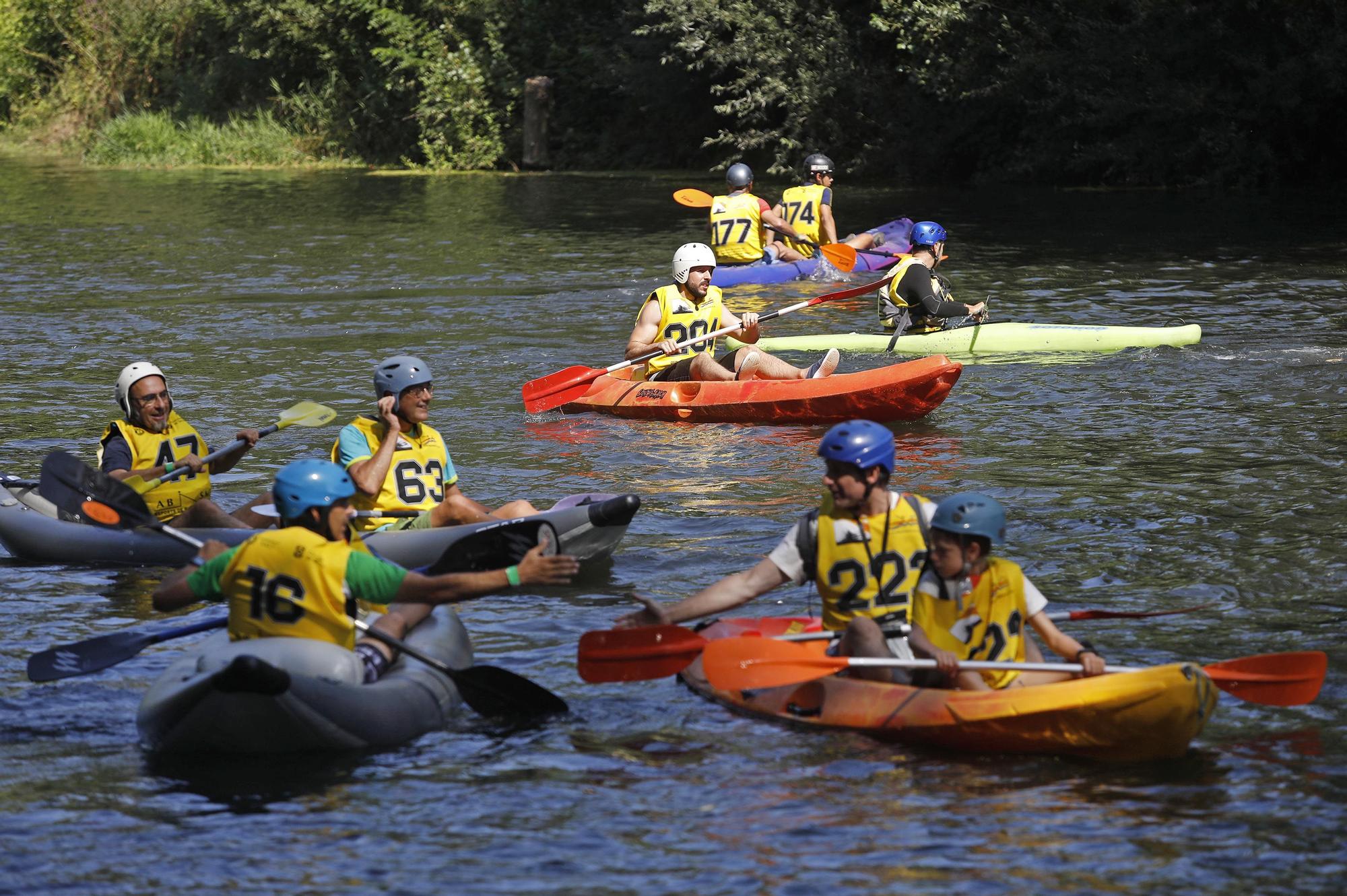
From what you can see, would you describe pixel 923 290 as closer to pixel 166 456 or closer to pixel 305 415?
pixel 305 415

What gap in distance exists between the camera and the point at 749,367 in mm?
12094

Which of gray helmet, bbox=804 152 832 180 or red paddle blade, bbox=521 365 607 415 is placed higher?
gray helmet, bbox=804 152 832 180

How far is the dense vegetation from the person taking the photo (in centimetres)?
2452

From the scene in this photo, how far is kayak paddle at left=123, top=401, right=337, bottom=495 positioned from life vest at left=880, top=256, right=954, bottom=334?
5.77 meters

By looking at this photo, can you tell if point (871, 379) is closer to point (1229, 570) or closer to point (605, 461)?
point (605, 461)

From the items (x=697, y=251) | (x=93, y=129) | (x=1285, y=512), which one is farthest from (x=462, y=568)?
(x=93, y=129)

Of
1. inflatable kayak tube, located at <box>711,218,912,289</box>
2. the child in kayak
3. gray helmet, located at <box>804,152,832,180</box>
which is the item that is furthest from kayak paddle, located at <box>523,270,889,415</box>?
the child in kayak

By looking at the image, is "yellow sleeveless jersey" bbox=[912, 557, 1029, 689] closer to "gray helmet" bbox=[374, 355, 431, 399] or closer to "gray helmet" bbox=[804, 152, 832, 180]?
"gray helmet" bbox=[374, 355, 431, 399]

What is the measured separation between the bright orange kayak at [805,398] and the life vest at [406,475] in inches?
148

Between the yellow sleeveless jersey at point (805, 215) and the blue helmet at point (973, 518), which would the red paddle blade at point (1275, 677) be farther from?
the yellow sleeveless jersey at point (805, 215)

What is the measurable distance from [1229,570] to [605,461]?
434 cm

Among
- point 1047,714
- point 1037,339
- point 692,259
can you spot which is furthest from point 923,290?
point 1047,714

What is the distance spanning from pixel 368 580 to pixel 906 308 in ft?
28.1

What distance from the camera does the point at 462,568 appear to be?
6.85 metres
